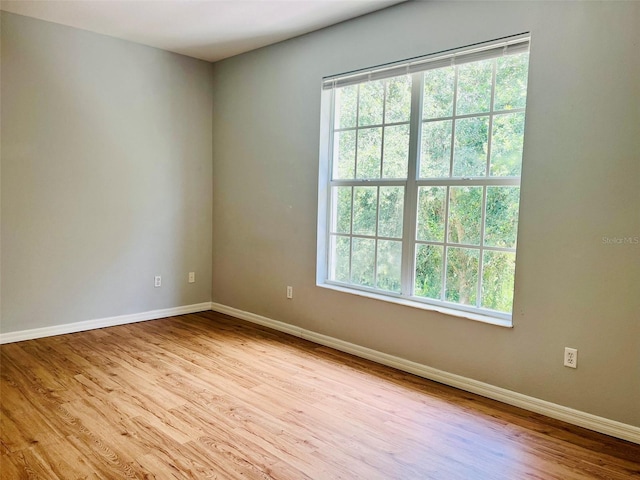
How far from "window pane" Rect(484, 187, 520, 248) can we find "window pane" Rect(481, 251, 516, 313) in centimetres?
8

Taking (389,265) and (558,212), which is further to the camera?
(389,265)

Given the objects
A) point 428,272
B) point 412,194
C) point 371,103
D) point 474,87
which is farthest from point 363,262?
point 474,87

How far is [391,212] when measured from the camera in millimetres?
3391

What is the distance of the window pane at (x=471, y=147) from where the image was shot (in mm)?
2885

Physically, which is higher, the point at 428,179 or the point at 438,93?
A: the point at 438,93

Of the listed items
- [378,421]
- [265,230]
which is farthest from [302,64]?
[378,421]

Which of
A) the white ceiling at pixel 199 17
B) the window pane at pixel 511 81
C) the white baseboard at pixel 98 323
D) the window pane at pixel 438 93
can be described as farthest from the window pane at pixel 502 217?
the white baseboard at pixel 98 323

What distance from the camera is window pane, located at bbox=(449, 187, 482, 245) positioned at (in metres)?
2.93

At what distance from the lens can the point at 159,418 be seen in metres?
2.44

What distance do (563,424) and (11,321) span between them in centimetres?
402

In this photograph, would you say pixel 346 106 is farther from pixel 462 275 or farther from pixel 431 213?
pixel 462 275

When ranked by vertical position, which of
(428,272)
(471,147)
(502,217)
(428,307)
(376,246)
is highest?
(471,147)

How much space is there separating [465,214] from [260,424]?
1.83 metres

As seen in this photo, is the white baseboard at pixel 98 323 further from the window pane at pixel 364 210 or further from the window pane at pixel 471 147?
the window pane at pixel 471 147
